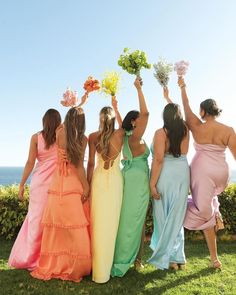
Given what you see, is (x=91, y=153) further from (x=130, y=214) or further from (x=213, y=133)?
(x=213, y=133)

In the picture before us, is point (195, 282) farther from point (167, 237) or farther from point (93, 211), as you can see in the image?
point (93, 211)

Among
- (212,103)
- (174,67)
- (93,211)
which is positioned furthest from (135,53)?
(93,211)

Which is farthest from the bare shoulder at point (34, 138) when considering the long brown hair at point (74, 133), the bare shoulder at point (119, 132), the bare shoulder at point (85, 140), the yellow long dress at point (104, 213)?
the bare shoulder at point (119, 132)

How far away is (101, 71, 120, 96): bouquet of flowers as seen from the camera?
709 centimetres

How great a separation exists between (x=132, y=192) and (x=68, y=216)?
1.12 metres

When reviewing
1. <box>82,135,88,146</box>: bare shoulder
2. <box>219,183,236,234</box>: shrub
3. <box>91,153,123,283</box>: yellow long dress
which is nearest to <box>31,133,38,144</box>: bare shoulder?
<box>82,135,88,146</box>: bare shoulder

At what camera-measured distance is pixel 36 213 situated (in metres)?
6.97

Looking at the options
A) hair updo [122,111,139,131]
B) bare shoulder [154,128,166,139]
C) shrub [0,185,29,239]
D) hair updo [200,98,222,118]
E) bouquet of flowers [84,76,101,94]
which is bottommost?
shrub [0,185,29,239]

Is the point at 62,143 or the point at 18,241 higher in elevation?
the point at 62,143

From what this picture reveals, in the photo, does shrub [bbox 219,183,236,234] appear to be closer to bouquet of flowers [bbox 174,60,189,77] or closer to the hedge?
the hedge

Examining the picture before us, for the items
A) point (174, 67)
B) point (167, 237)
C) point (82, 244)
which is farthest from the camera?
point (174, 67)

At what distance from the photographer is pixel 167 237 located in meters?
6.82

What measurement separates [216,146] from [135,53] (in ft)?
6.97

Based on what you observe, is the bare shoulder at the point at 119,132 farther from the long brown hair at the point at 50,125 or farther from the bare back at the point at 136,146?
the long brown hair at the point at 50,125
